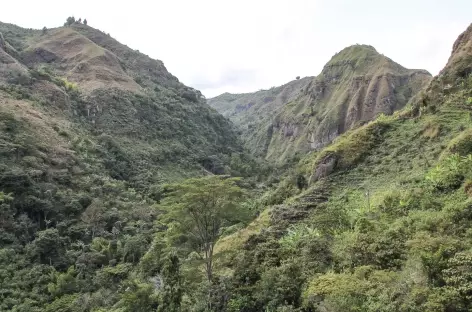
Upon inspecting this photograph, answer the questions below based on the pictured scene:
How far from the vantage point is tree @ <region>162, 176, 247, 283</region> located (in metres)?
18.7

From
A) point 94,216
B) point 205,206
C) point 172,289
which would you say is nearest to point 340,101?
point 94,216

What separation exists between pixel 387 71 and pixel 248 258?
107 m

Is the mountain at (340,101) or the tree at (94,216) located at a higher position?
the mountain at (340,101)

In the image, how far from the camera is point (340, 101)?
4596 inches

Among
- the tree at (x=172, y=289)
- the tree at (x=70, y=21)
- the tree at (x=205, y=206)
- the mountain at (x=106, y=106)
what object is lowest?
the tree at (x=172, y=289)

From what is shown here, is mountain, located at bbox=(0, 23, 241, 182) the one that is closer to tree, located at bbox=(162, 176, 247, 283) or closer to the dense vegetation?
the dense vegetation

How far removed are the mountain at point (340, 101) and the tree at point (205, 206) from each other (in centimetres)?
7918

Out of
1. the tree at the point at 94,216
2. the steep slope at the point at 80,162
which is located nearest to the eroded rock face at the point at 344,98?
the steep slope at the point at 80,162

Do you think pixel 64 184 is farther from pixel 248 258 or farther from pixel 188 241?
pixel 248 258

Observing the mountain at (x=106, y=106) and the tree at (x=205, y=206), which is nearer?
the tree at (x=205, y=206)

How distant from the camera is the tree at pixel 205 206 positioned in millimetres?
18672

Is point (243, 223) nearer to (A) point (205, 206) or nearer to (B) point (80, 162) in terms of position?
(A) point (205, 206)

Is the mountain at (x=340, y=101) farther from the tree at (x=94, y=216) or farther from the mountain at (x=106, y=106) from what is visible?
the tree at (x=94, y=216)

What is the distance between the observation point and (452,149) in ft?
75.6
